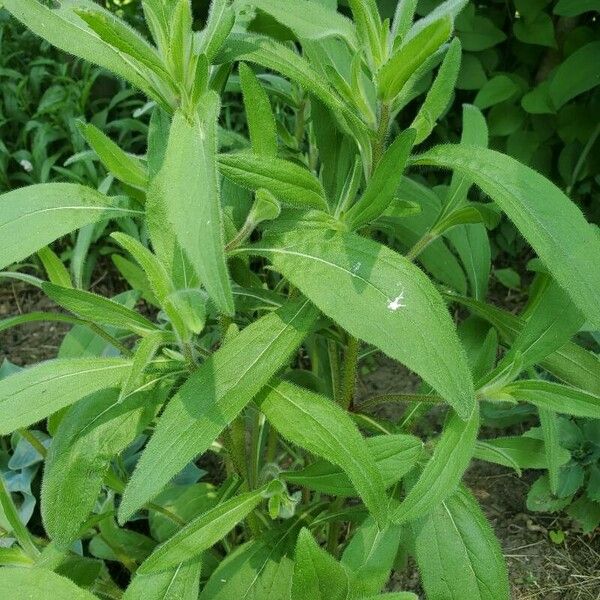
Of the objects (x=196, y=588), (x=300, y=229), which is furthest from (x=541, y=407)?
(x=196, y=588)

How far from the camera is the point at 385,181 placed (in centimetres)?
101

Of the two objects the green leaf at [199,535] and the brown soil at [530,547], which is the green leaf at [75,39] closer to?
the green leaf at [199,535]

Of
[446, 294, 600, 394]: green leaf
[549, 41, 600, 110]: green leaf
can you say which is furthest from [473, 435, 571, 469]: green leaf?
[549, 41, 600, 110]: green leaf

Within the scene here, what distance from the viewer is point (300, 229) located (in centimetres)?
109

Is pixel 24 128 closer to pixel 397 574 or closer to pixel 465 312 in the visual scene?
pixel 465 312

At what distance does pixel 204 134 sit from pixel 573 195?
193cm

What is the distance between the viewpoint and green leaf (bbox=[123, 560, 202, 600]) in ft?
3.72

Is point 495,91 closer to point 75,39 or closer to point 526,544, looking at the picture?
point 526,544

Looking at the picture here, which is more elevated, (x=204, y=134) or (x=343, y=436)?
(x=204, y=134)

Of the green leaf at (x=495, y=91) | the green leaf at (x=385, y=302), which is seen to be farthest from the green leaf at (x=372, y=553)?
the green leaf at (x=495, y=91)

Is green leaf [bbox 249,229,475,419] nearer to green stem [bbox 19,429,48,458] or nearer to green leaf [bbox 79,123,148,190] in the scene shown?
green leaf [bbox 79,123,148,190]

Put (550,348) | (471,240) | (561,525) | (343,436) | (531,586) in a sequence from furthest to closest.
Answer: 1. (561,525)
2. (531,586)
3. (471,240)
4. (550,348)
5. (343,436)

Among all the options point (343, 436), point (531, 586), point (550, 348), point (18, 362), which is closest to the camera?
point (343, 436)

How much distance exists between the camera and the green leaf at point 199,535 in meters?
1.06
